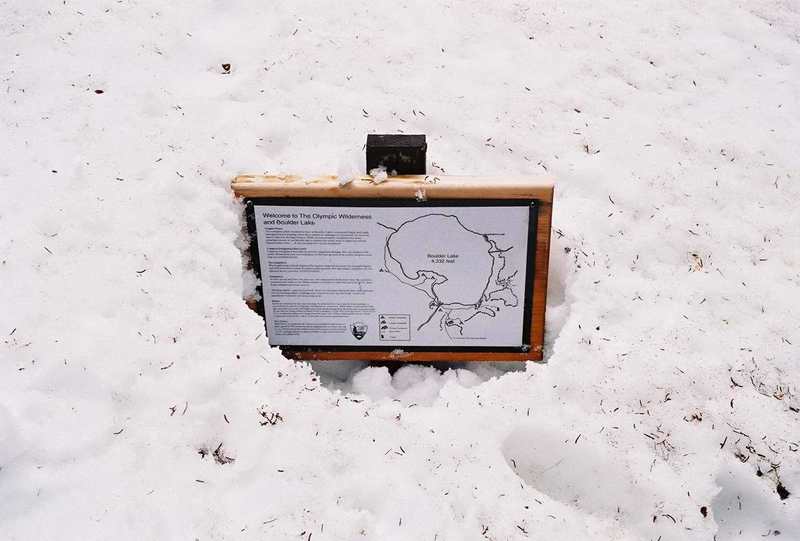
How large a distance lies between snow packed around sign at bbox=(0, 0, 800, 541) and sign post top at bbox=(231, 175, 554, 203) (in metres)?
0.12

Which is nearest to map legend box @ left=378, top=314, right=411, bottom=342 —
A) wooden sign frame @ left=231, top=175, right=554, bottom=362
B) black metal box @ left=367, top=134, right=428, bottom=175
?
wooden sign frame @ left=231, top=175, right=554, bottom=362

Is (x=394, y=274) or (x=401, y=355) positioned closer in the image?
(x=394, y=274)

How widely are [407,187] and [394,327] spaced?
664mm

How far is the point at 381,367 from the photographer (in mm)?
3355

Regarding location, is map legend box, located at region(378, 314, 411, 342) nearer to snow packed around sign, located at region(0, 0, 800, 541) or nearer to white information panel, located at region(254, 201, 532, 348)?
white information panel, located at region(254, 201, 532, 348)

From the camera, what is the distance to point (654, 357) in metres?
3.05

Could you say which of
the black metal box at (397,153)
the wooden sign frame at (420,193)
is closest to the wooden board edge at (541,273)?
the wooden sign frame at (420,193)

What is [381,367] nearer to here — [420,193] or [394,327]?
[394,327]

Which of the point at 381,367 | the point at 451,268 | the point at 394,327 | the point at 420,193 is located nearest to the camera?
the point at 420,193

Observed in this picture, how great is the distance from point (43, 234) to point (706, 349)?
9.54 ft

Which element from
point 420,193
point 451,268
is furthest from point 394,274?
point 420,193

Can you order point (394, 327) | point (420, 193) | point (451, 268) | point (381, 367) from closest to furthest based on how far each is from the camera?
point (420, 193), point (451, 268), point (394, 327), point (381, 367)

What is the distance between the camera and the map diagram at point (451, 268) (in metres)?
3.05

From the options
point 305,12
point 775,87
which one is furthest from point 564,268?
point 305,12
